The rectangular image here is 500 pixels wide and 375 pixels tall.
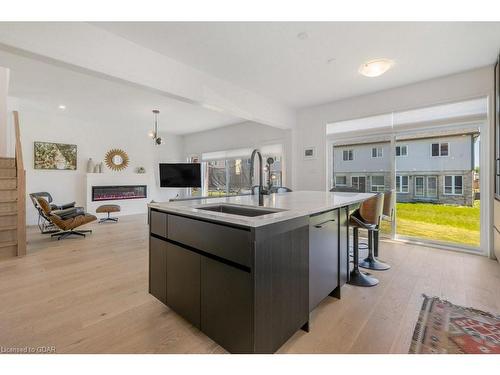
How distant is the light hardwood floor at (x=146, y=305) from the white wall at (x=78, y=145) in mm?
3342

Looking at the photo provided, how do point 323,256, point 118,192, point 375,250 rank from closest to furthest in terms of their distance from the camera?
point 323,256, point 375,250, point 118,192

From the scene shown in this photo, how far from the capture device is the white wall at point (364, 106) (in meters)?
3.41

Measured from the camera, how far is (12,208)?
335 cm

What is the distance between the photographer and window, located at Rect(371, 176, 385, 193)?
4.34 m

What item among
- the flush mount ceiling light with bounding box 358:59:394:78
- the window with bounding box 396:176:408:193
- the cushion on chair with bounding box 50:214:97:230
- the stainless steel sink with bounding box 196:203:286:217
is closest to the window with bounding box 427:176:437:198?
the window with bounding box 396:176:408:193

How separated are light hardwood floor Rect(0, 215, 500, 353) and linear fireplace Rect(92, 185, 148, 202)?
3451 millimetres

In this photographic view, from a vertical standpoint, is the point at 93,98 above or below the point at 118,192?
above

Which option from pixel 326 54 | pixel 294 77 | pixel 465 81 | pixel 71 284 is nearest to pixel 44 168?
pixel 71 284

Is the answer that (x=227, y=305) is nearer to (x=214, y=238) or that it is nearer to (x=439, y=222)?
(x=214, y=238)

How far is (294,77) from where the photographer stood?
370 cm

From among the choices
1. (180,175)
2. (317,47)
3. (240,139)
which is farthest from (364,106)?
(180,175)

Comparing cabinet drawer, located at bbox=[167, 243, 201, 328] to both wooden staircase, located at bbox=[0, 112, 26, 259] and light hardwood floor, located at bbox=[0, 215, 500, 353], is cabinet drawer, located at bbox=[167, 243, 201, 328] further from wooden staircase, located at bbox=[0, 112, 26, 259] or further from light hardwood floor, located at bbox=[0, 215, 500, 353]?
wooden staircase, located at bbox=[0, 112, 26, 259]

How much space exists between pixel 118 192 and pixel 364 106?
6846 millimetres

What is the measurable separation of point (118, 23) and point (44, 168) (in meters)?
5.22
